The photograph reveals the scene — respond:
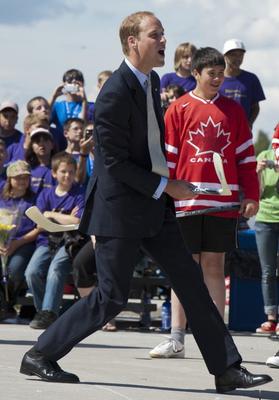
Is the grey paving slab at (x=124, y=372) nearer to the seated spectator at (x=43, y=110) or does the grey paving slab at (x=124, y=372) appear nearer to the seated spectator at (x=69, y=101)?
the seated spectator at (x=43, y=110)

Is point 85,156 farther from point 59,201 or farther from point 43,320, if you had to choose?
point 43,320

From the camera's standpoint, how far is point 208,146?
8281 mm

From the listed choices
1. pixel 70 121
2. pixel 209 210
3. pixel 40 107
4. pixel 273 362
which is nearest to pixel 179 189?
pixel 209 210

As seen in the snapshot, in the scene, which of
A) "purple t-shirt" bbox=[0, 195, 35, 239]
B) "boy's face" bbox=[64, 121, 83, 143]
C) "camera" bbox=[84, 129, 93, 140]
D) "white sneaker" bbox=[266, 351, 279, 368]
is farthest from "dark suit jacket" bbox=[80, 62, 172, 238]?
"boy's face" bbox=[64, 121, 83, 143]

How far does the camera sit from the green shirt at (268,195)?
11.0 m

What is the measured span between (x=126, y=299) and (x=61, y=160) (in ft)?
16.9

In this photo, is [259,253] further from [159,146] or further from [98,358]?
[159,146]

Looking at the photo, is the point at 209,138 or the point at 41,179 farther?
the point at 41,179

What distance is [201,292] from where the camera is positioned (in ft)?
21.0

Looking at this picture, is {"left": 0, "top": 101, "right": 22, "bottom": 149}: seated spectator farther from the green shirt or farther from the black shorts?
the black shorts

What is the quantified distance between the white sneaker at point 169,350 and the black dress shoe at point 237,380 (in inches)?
71.9

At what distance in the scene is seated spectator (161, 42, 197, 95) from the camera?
42.0 ft

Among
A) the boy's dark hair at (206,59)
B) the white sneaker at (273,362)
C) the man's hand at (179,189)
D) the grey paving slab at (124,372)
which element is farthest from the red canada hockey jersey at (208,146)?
the man's hand at (179,189)

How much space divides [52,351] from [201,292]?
2.98ft
